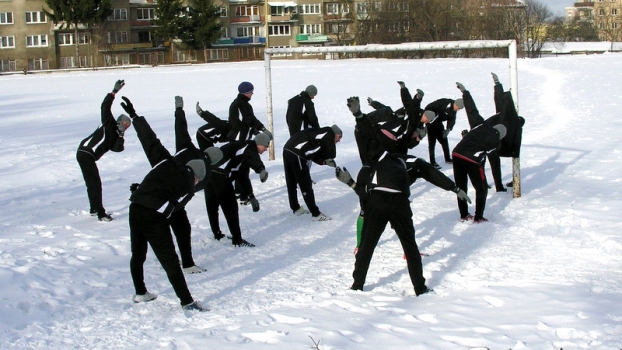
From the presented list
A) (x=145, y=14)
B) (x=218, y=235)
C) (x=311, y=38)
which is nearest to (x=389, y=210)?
(x=218, y=235)

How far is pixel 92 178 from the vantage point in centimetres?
1026

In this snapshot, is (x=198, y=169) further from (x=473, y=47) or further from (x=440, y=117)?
(x=440, y=117)

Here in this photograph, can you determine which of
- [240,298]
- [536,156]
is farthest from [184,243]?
[536,156]

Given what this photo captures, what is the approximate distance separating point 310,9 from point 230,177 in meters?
84.7

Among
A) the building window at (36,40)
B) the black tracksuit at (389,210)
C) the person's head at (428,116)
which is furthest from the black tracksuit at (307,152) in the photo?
the building window at (36,40)

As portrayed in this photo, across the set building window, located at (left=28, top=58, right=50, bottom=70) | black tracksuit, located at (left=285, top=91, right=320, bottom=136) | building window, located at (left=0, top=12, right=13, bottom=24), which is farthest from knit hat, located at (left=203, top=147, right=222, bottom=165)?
building window, located at (left=0, top=12, right=13, bottom=24)

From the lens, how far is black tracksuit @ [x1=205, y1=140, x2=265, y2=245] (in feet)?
28.7

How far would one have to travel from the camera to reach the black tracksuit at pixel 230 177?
28.7ft

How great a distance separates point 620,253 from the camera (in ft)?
28.3

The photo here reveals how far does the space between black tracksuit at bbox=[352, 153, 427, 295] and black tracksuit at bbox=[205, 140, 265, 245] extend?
2.34 metres

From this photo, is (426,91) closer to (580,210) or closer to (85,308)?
(580,210)

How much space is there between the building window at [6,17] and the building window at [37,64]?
5562 mm

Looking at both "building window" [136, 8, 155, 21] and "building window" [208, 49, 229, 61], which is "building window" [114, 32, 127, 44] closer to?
"building window" [136, 8, 155, 21]

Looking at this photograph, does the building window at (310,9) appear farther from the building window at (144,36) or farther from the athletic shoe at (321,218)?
the athletic shoe at (321,218)
